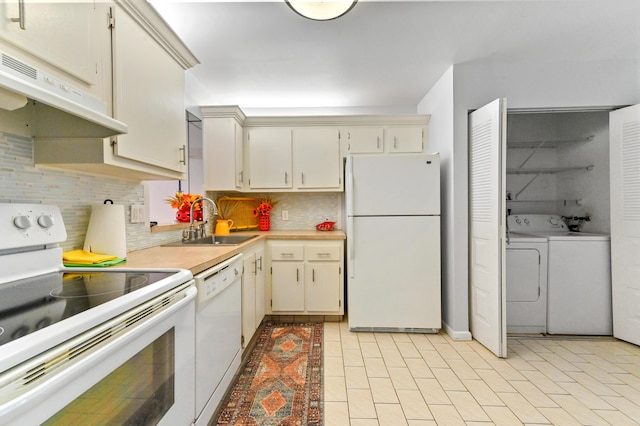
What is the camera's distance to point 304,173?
3.36m

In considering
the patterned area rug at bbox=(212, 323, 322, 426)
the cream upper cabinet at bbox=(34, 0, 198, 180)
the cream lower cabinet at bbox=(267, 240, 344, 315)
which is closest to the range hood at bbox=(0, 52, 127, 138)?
the cream upper cabinet at bbox=(34, 0, 198, 180)

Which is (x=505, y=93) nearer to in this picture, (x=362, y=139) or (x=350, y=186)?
(x=362, y=139)

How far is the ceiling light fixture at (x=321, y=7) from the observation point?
1.67 meters

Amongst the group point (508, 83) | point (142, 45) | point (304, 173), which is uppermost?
point (508, 83)

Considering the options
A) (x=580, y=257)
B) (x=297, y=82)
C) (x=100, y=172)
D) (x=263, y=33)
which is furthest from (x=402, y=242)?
(x=100, y=172)

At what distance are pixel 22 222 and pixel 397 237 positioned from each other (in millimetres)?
2468

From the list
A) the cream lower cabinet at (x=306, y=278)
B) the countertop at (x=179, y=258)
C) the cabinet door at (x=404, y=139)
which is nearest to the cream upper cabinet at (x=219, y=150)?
the cream lower cabinet at (x=306, y=278)

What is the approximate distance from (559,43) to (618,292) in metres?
2.14

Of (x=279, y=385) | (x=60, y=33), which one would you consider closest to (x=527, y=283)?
(x=279, y=385)

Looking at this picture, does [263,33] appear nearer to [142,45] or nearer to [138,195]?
[142,45]

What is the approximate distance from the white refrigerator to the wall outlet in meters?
1.65

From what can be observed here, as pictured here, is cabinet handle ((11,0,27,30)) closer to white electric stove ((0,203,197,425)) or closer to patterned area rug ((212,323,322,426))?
white electric stove ((0,203,197,425))

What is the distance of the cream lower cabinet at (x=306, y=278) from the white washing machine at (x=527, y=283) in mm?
1567

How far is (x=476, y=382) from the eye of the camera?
6.54 ft
